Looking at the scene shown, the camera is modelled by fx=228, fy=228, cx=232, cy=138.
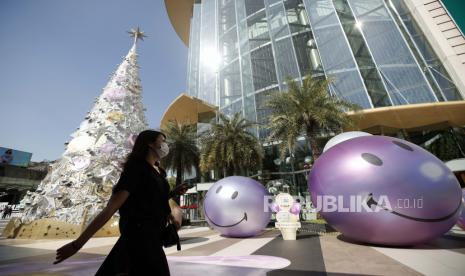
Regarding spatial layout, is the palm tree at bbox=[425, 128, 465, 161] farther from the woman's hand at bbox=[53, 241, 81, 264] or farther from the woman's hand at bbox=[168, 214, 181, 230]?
the woman's hand at bbox=[53, 241, 81, 264]

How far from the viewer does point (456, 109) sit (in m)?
17.9

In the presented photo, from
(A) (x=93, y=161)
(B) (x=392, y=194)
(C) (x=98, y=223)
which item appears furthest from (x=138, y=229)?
(A) (x=93, y=161)

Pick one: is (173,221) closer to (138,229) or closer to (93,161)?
(138,229)

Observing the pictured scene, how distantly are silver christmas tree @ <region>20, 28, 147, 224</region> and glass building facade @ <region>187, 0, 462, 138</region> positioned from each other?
11497 mm

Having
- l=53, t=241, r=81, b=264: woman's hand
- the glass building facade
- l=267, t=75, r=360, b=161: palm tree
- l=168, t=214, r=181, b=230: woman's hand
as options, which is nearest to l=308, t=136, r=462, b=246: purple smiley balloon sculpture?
l=168, t=214, r=181, b=230: woman's hand

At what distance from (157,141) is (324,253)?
18.3 feet

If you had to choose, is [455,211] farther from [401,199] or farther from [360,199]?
[360,199]

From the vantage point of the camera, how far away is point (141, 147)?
1.98 m

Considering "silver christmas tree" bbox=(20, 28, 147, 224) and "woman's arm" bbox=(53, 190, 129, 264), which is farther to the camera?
"silver christmas tree" bbox=(20, 28, 147, 224)

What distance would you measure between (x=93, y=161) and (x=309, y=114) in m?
12.5

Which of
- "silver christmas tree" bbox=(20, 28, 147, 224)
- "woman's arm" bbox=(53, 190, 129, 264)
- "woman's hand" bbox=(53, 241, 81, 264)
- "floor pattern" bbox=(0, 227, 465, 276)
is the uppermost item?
"silver christmas tree" bbox=(20, 28, 147, 224)

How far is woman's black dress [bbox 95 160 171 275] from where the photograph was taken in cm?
160

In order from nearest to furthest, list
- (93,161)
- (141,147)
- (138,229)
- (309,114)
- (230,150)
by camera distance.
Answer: (138,229)
(141,147)
(93,161)
(309,114)
(230,150)

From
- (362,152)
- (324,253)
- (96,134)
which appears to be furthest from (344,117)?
(96,134)
